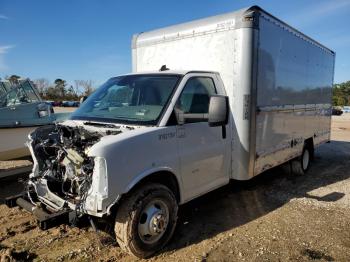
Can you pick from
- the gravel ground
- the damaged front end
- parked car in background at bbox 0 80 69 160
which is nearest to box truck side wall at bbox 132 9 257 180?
the gravel ground

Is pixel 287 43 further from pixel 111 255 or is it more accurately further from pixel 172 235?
pixel 111 255

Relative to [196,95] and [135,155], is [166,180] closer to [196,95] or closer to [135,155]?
[135,155]

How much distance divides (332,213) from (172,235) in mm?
2968

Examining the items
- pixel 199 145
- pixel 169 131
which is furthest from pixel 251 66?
pixel 169 131

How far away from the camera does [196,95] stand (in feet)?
15.5

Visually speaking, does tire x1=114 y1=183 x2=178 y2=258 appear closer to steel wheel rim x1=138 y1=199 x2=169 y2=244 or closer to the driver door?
steel wheel rim x1=138 y1=199 x2=169 y2=244

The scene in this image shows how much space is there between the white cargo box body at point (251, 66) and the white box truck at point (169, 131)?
2 cm

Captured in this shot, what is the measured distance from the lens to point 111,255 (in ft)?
13.2

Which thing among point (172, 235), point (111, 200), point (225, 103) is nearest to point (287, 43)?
point (225, 103)

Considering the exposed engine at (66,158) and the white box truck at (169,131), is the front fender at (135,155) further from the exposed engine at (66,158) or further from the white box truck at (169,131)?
the exposed engine at (66,158)

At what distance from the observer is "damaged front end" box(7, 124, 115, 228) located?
348cm

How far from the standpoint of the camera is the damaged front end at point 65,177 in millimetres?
3479

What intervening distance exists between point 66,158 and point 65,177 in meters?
0.24

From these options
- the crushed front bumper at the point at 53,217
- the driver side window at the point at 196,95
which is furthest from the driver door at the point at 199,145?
the crushed front bumper at the point at 53,217
